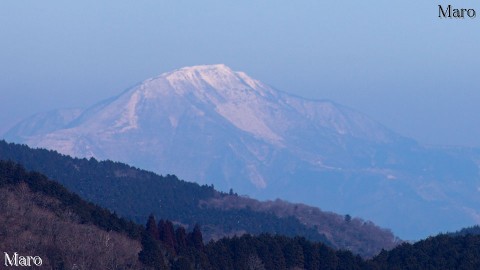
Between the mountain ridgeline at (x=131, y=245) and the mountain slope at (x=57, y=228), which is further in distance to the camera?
the mountain ridgeline at (x=131, y=245)

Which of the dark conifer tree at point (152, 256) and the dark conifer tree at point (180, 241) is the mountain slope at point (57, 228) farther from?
the dark conifer tree at point (180, 241)

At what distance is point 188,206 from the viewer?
552 ft

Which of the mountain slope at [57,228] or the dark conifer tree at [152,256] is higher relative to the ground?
the mountain slope at [57,228]

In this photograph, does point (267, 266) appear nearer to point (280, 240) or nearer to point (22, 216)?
point (280, 240)

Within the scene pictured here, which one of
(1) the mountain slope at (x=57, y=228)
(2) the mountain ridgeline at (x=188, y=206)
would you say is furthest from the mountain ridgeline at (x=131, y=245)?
(2) the mountain ridgeline at (x=188, y=206)

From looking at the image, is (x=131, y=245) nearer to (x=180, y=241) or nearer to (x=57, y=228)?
(x=57, y=228)

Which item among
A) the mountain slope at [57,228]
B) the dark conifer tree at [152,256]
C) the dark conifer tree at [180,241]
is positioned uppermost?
the mountain slope at [57,228]

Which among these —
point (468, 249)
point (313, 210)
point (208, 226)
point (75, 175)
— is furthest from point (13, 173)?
point (313, 210)

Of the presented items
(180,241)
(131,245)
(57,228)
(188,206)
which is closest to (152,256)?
(131,245)

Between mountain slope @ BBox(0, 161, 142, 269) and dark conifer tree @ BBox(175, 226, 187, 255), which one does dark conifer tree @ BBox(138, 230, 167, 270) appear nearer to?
mountain slope @ BBox(0, 161, 142, 269)

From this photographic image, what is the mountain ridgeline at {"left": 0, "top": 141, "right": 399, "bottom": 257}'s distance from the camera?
16012cm

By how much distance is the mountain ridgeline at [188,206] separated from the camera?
160125mm

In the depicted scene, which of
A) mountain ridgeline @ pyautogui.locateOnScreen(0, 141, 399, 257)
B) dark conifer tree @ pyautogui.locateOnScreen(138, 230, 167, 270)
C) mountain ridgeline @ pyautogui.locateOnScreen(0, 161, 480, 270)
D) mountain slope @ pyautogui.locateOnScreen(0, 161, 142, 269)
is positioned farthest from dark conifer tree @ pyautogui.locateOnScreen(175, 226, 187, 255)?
mountain ridgeline @ pyautogui.locateOnScreen(0, 141, 399, 257)

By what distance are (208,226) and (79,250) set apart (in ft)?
308
